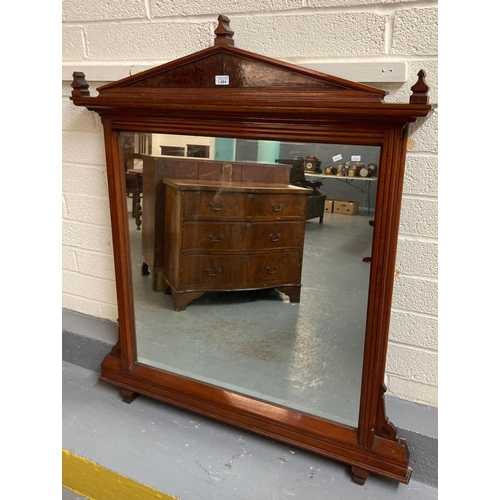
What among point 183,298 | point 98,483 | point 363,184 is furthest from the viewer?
point 183,298

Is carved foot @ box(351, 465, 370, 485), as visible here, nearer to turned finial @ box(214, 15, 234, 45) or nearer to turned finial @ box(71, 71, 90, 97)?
turned finial @ box(214, 15, 234, 45)

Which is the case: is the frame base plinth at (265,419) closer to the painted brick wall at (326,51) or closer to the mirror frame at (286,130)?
the mirror frame at (286,130)

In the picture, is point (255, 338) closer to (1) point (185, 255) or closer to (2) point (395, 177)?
(1) point (185, 255)

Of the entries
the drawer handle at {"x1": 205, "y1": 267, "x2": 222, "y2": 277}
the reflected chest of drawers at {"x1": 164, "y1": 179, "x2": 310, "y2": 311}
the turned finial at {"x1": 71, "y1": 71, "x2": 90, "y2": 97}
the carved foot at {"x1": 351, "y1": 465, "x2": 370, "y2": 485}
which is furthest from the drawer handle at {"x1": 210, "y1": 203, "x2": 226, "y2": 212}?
the carved foot at {"x1": 351, "y1": 465, "x2": 370, "y2": 485}

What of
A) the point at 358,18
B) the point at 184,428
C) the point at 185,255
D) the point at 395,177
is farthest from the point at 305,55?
the point at 184,428

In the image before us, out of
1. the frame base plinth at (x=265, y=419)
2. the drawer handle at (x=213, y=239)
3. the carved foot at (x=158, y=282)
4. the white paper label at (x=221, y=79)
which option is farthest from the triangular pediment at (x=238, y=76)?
the frame base plinth at (x=265, y=419)

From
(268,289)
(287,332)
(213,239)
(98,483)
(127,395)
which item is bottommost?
(98,483)

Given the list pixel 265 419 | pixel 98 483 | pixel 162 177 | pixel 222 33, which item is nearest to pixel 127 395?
pixel 98 483

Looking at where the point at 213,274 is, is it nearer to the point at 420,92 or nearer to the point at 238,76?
the point at 238,76

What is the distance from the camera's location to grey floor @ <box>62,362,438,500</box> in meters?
1.02

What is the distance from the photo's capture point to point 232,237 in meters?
1.15

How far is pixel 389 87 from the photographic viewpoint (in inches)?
38.2

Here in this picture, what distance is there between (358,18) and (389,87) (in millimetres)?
163

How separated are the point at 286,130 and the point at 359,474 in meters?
0.81
